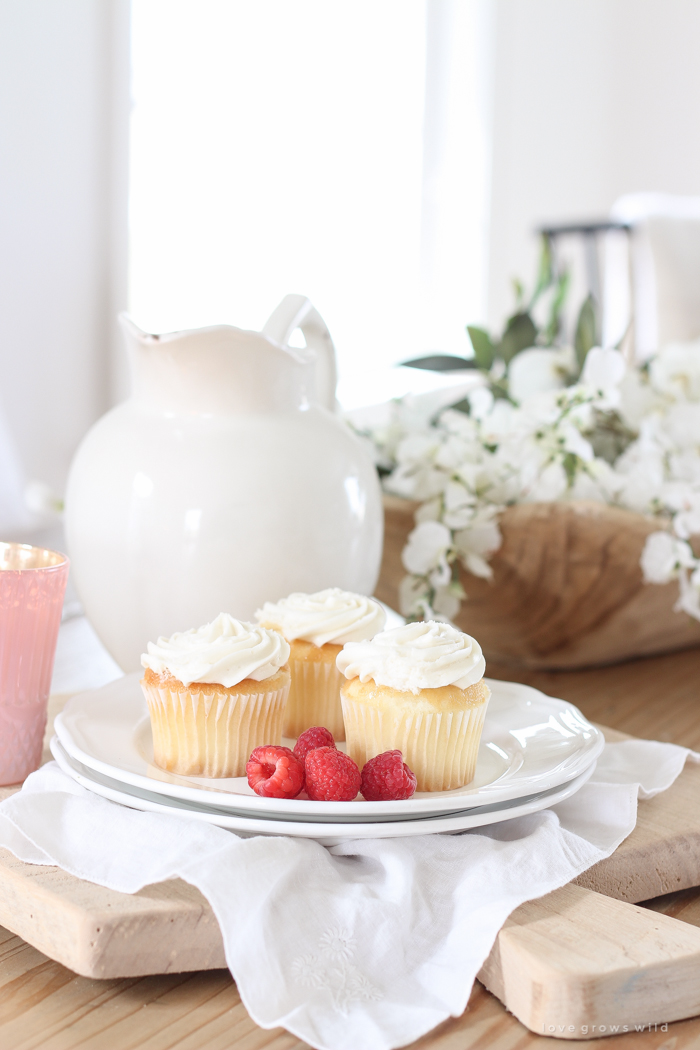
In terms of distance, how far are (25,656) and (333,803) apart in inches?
8.7

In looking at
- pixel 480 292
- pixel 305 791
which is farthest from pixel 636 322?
pixel 305 791

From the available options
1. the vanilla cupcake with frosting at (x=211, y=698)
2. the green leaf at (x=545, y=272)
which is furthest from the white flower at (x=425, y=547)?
the green leaf at (x=545, y=272)

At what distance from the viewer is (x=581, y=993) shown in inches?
16.5

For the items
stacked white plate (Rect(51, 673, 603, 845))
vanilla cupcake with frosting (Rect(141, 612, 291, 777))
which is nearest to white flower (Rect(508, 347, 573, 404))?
stacked white plate (Rect(51, 673, 603, 845))

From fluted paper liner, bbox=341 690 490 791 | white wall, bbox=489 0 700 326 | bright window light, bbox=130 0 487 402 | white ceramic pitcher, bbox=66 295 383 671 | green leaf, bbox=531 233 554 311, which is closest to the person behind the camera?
fluted paper liner, bbox=341 690 490 791

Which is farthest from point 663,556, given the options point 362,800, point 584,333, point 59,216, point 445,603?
point 59,216

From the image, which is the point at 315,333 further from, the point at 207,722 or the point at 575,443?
the point at 207,722

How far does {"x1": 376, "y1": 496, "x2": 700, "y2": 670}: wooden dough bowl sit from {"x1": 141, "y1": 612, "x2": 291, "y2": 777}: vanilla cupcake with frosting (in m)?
0.37

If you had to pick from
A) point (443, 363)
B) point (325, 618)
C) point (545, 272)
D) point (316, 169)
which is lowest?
point (325, 618)

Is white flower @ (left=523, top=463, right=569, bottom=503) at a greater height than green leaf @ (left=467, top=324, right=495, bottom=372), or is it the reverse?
green leaf @ (left=467, top=324, right=495, bottom=372)

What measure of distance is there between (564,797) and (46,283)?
941 millimetres

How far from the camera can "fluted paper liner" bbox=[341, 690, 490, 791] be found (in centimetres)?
55

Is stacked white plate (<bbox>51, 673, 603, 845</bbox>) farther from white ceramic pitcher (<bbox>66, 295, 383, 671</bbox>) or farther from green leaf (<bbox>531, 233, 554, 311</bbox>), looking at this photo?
green leaf (<bbox>531, 233, 554, 311</bbox>)

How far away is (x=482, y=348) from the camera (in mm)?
1121
